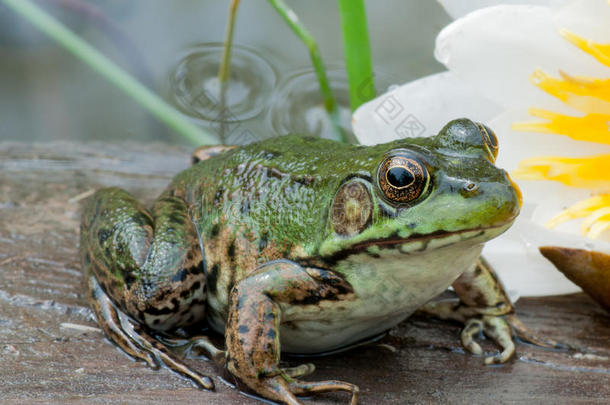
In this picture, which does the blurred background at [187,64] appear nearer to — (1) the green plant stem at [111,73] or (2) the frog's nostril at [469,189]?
(1) the green plant stem at [111,73]

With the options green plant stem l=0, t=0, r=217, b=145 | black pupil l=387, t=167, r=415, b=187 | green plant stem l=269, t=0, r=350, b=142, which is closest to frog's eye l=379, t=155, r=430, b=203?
black pupil l=387, t=167, r=415, b=187

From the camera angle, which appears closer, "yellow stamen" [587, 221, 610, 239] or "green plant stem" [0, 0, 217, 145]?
"yellow stamen" [587, 221, 610, 239]

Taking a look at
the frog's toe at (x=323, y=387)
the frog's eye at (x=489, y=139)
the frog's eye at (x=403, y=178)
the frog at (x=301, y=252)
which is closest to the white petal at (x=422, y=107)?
the frog at (x=301, y=252)

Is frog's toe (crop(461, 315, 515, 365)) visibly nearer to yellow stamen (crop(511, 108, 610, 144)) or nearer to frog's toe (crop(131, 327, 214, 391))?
yellow stamen (crop(511, 108, 610, 144))

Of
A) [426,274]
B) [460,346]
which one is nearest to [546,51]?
[426,274]

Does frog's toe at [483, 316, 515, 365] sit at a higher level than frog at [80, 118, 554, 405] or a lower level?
lower

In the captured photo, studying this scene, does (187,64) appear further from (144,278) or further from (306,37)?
(144,278)
